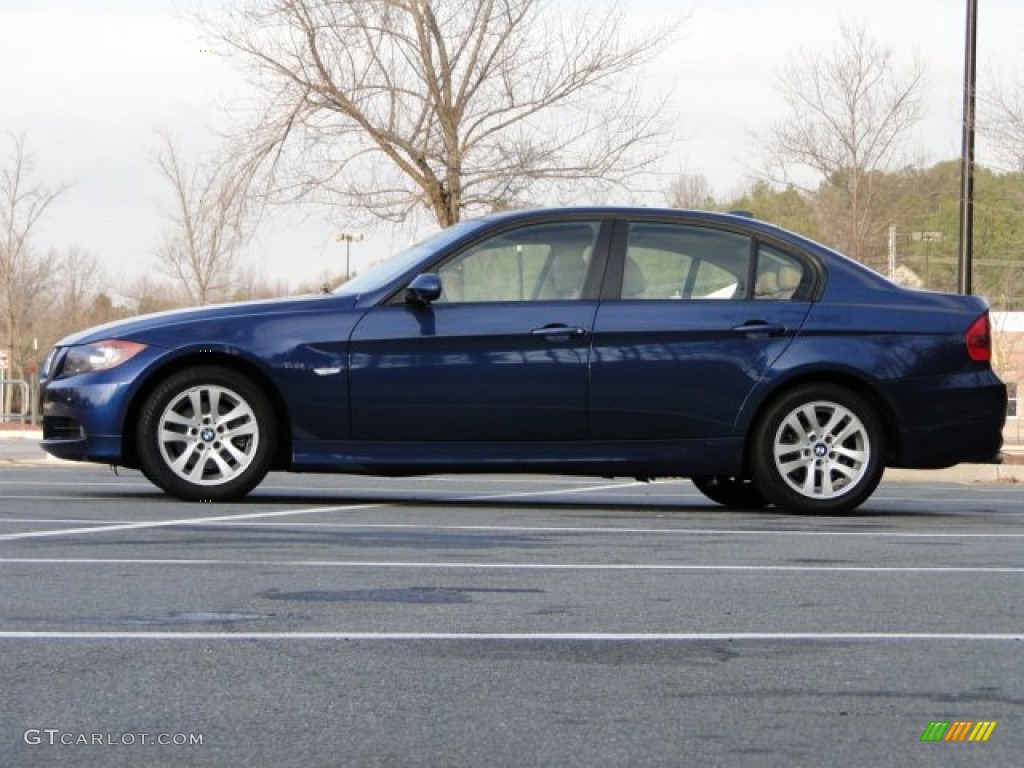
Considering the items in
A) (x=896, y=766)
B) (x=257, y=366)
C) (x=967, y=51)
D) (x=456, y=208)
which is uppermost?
Answer: (x=967, y=51)

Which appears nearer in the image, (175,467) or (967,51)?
(175,467)

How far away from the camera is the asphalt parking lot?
4371mm

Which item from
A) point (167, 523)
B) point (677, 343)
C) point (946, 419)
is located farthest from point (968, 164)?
point (167, 523)

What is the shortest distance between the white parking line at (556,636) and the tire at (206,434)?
15.2 ft

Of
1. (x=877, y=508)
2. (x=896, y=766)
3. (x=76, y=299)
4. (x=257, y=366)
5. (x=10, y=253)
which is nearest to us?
(x=896, y=766)

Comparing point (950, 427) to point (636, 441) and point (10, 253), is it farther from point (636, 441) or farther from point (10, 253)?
point (10, 253)

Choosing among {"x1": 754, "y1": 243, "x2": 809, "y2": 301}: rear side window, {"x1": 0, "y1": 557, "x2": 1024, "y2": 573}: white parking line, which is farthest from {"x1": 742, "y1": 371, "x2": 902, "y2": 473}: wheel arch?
{"x1": 0, "y1": 557, "x2": 1024, "y2": 573}: white parking line

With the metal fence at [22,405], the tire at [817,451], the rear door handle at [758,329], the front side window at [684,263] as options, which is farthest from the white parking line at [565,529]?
the metal fence at [22,405]

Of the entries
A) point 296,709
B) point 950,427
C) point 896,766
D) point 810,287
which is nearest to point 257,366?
point 810,287

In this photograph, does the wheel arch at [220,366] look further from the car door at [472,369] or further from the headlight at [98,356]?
the car door at [472,369]

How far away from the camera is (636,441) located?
1059 centimetres

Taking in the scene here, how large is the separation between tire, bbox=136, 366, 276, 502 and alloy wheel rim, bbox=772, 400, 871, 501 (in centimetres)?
276

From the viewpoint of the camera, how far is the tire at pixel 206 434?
1038cm

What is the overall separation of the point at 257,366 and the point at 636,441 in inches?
80.3
